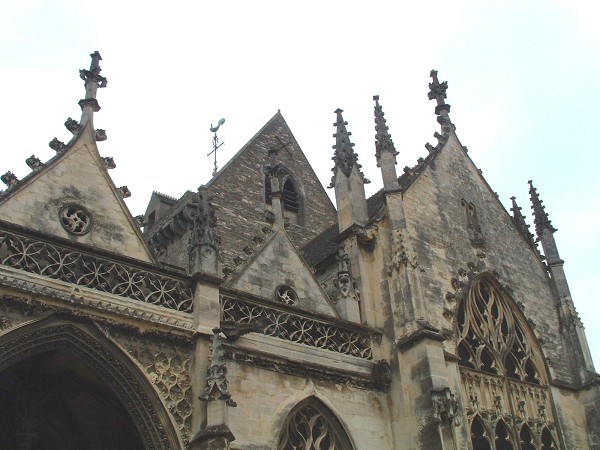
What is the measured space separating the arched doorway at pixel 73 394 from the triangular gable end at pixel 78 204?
1.60 meters

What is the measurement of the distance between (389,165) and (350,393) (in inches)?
192

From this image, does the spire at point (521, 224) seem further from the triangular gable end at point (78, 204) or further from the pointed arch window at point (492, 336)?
the triangular gable end at point (78, 204)

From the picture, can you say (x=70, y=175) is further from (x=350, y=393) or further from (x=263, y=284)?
(x=350, y=393)

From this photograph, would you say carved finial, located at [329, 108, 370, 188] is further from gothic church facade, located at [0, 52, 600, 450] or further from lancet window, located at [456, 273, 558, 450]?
lancet window, located at [456, 273, 558, 450]

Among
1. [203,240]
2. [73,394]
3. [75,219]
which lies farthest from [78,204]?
[73,394]

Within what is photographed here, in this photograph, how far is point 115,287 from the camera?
9758mm

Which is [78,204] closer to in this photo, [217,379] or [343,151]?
[217,379]

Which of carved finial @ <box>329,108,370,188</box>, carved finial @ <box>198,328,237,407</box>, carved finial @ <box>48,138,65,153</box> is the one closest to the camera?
carved finial @ <box>198,328,237,407</box>

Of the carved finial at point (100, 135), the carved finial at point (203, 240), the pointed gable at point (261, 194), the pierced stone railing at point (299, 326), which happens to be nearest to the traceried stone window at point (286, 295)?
the pierced stone railing at point (299, 326)

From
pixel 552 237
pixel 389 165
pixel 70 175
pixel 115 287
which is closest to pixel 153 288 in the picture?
pixel 115 287

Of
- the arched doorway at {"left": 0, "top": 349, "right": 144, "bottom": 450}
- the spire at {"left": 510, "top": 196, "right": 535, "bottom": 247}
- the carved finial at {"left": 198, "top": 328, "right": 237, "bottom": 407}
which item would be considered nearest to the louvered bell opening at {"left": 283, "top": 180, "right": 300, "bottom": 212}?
the spire at {"left": 510, "top": 196, "right": 535, "bottom": 247}

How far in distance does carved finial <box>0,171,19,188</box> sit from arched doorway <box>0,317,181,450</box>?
217cm

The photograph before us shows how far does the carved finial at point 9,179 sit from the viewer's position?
10.0 meters

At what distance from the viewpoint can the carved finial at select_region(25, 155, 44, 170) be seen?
34.0 feet
